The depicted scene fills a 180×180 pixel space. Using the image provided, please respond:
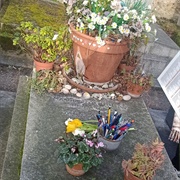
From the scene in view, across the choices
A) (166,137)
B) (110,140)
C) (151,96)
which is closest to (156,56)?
(151,96)

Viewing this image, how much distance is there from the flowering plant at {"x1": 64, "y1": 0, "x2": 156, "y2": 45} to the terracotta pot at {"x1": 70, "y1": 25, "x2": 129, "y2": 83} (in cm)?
6

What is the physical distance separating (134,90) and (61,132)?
0.97m

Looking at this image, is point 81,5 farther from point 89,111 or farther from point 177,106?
point 177,106

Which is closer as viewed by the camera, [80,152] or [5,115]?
[80,152]

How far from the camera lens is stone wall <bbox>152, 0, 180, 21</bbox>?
19.8 ft

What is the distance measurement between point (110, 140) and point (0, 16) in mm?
3048

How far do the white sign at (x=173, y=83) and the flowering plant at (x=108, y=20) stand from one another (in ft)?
1.44

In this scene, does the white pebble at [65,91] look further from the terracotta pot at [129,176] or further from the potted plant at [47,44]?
the terracotta pot at [129,176]

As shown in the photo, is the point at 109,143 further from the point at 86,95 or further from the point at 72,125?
the point at 86,95

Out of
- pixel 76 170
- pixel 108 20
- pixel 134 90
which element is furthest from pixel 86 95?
pixel 76 170

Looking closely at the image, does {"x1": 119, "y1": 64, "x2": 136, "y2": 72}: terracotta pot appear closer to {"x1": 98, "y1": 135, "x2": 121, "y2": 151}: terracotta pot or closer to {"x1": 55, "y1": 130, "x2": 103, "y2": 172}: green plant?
{"x1": 98, "y1": 135, "x2": 121, "y2": 151}: terracotta pot

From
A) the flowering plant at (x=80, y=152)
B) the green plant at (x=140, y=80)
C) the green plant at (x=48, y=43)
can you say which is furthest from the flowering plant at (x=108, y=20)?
the flowering plant at (x=80, y=152)

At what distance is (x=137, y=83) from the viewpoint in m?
3.02

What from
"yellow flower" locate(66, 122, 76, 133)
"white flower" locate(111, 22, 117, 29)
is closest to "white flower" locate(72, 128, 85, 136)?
"yellow flower" locate(66, 122, 76, 133)
